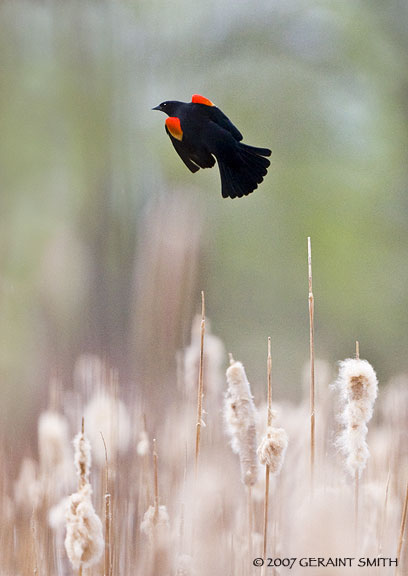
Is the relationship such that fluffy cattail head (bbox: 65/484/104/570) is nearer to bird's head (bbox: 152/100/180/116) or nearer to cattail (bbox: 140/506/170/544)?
cattail (bbox: 140/506/170/544)

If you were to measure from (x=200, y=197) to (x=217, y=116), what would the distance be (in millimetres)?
164

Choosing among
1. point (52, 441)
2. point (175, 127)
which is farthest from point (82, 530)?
point (175, 127)

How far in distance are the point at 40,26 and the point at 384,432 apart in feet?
3.52

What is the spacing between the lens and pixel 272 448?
101cm

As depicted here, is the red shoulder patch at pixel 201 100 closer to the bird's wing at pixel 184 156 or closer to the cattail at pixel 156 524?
the bird's wing at pixel 184 156

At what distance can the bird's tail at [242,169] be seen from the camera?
121cm

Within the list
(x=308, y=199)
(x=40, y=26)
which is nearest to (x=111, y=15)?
(x=40, y=26)

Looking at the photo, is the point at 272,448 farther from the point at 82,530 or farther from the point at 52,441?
the point at 52,441

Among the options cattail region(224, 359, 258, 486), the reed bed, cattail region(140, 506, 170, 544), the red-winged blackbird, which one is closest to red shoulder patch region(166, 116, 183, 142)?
the red-winged blackbird

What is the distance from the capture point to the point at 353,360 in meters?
1.14

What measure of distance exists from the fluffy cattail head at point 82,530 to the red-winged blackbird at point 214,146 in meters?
0.63

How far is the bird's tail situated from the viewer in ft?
3.97

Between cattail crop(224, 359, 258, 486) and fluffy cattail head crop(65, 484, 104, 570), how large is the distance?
0.27m

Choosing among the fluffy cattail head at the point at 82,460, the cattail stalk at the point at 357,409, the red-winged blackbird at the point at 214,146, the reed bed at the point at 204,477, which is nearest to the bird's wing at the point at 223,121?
the red-winged blackbird at the point at 214,146
